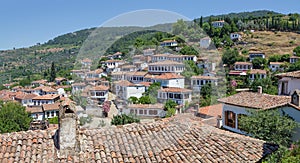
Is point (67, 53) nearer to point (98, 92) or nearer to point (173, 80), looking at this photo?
point (98, 92)

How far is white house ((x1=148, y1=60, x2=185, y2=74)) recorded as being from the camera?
5.66 meters

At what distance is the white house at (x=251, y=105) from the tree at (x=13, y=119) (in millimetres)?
22948

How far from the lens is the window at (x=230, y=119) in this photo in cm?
1355

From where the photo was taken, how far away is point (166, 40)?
583 centimetres

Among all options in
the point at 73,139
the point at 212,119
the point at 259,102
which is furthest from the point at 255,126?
the point at 73,139

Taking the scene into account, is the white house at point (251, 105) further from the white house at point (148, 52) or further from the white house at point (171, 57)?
the white house at point (148, 52)

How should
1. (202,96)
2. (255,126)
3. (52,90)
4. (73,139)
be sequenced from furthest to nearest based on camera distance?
1. (52,90)
2. (255,126)
3. (202,96)
4. (73,139)

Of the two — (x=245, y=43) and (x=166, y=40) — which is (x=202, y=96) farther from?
(x=245, y=43)

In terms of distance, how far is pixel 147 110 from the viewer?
6297 millimetres

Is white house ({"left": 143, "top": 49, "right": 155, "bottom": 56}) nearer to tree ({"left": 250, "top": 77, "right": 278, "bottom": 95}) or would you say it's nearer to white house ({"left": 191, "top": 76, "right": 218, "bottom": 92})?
white house ({"left": 191, "top": 76, "right": 218, "bottom": 92})

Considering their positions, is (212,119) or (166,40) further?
(212,119)

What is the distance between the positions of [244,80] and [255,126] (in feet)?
80.4

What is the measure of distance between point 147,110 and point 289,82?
11670 mm

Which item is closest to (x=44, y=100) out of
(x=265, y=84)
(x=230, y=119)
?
(x=265, y=84)
